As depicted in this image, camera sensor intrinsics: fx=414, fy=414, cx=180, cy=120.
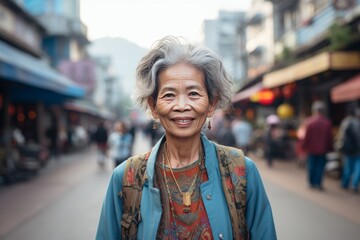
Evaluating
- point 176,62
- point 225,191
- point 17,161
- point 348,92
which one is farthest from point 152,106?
point 17,161

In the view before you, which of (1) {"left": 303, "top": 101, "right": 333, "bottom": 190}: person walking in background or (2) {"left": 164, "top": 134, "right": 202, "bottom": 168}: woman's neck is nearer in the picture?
(2) {"left": 164, "top": 134, "right": 202, "bottom": 168}: woman's neck

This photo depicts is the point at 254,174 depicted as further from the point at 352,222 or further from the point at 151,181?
the point at 352,222

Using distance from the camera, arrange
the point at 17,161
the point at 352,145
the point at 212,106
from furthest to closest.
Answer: the point at 17,161, the point at 352,145, the point at 212,106

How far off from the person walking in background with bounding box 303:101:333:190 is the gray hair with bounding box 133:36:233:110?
6983 millimetres

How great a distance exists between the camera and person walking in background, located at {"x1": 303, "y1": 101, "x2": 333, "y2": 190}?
336 inches

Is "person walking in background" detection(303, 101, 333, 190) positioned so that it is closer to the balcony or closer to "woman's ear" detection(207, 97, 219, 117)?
"woman's ear" detection(207, 97, 219, 117)

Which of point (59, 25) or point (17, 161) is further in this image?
point (59, 25)

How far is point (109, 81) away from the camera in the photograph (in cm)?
7400

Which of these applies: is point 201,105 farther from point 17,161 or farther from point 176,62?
point 17,161

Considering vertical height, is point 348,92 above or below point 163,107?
above

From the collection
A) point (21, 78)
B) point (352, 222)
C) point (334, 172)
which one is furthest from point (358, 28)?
point (21, 78)

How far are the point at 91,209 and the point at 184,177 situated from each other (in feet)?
18.6

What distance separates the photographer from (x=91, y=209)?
286 inches

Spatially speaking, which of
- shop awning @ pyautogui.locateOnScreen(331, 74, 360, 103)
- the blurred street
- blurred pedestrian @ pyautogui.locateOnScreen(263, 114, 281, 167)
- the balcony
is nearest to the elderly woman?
the blurred street
